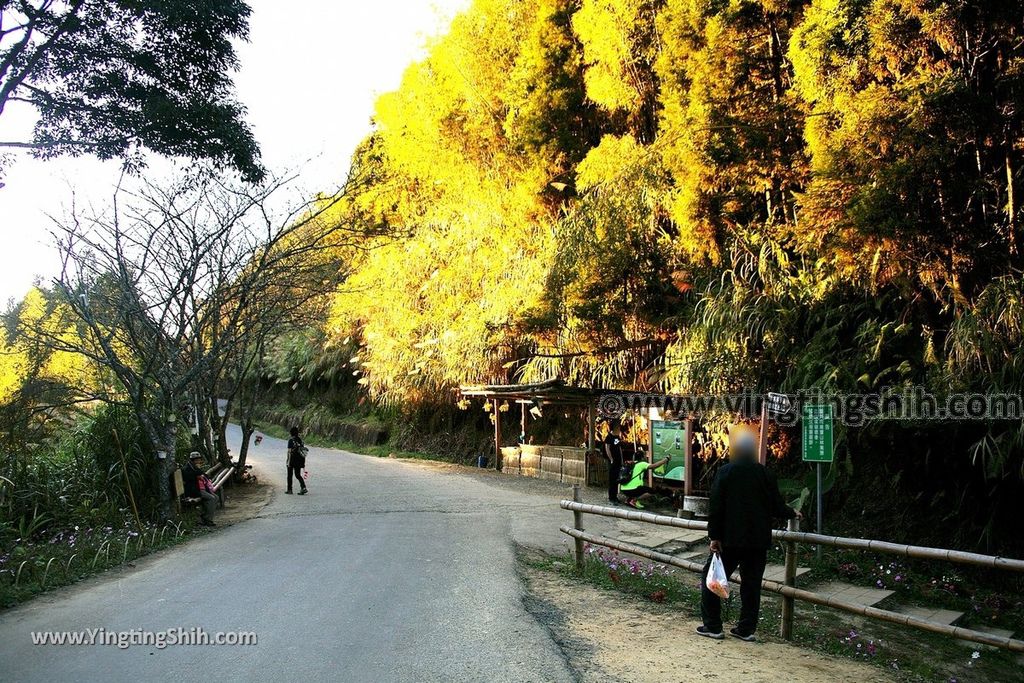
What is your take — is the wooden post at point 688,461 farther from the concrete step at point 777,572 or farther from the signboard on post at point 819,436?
the signboard on post at point 819,436

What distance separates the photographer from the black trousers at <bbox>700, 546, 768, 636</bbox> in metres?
5.16

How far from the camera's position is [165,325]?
11.9 m

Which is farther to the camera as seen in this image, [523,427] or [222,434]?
[523,427]

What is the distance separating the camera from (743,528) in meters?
5.08

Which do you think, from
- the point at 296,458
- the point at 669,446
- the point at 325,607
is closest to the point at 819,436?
the point at 669,446

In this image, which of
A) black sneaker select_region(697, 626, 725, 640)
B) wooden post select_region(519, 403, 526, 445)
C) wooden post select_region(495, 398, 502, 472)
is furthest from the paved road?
wooden post select_region(495, 398, 502, 472)

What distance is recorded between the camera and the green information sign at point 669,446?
37.2 feet

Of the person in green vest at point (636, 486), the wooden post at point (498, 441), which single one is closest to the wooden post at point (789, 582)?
the person in green vest at point (636, 486)

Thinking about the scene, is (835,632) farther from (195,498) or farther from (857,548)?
(195,498)

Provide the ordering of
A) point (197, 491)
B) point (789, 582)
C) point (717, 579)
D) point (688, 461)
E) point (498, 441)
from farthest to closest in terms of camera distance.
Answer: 1. point (498, 441)
2. point (197, 491)
3. point (688, 461)
4. point (789, 582)
5. point (717, 579)

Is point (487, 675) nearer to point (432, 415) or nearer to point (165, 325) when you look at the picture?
point (165, 325)

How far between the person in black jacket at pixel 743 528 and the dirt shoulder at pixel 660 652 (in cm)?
18

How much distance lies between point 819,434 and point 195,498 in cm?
878

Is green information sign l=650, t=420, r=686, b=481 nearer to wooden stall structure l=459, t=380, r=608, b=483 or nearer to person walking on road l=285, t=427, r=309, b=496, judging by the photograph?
wooden stall structure l=459, t=380, r=608, b=483
